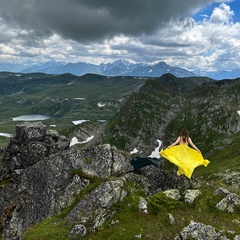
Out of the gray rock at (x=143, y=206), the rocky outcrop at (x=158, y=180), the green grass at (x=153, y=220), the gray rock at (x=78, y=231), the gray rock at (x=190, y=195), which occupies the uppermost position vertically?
the gray rock at (x=190, y=195)

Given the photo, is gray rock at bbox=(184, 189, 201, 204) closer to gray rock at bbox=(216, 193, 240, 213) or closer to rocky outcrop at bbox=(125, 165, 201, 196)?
gray rock at bbox=(216, 193, 240, 213)

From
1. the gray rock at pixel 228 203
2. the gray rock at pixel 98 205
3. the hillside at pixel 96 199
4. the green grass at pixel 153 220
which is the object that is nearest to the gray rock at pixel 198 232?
the hillside at pixel 96 199

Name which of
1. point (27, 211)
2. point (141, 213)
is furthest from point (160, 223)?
point (27, 211)

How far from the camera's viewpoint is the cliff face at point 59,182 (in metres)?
39.4

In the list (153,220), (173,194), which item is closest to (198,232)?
(153,220)

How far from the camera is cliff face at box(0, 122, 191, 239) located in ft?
129

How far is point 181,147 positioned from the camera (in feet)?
86.9

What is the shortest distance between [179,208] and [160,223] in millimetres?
4590

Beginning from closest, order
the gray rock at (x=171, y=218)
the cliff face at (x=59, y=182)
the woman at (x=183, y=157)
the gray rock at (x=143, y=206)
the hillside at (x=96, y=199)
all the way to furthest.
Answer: the woman at (x=183, y=157)
the hillside at (x=96, y=199)
the gray rock at (x=171, y=218)
the gray rock at (x=143, y=206)
the cliff face at (x=59, y=182)

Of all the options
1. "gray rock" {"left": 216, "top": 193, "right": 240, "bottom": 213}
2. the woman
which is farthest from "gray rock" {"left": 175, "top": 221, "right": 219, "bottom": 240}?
the woman

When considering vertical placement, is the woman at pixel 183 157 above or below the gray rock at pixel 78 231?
above

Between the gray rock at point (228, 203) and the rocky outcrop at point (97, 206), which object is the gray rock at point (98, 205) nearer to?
the rocky outcrop at point (97, 206)

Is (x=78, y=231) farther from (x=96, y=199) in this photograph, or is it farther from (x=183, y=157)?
(x=183, y=157)

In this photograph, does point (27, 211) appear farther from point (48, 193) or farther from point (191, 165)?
point (191, 165)
